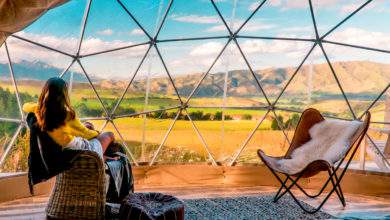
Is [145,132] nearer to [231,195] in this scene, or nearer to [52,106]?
[231,195]

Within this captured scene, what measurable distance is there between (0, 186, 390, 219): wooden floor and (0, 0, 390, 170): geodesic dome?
34.2 inches

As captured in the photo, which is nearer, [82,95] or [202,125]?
[82,95]

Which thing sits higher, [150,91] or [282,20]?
[282,20]

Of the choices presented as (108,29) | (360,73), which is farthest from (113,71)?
(360,73)

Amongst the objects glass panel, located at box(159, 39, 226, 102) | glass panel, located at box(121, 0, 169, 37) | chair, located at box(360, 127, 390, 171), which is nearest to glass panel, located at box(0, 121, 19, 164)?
glass panel, located at box(121, 0, 169, 37)

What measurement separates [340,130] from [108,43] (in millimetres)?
3885

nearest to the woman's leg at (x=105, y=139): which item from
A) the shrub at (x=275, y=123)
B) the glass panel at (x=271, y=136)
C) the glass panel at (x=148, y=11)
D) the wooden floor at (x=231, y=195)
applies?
the wooden floor at (x=231, y=195)

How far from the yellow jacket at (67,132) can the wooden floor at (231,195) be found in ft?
3.76

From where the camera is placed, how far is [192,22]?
8.81 m

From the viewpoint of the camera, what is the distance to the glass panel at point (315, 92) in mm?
8617

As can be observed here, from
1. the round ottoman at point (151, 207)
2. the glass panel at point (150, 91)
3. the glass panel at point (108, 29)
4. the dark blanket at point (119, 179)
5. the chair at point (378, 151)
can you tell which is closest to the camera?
the round ottoman at point (151, 207)

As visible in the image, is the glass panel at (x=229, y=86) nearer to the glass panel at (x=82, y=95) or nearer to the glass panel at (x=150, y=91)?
the glass panel at (x=150, y=91)

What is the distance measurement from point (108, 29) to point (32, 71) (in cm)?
143

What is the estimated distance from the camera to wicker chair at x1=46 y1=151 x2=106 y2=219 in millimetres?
5262
